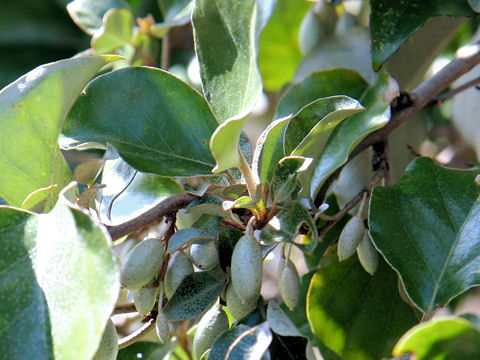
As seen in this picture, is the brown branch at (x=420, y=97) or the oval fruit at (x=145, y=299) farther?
the brown branch at (x=420, y=97)

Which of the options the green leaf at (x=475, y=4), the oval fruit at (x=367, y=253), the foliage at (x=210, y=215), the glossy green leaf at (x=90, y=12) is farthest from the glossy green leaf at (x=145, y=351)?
the glossy green leaf at (x=90, y=12)

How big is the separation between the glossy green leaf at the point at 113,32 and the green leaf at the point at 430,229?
18.5 inches

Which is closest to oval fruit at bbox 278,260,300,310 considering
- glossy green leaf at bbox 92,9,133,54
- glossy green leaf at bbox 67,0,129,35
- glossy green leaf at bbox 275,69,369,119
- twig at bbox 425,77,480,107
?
glossy green leaf at bbox 275,69,369,119

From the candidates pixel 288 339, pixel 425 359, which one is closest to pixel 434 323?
pixel 425 359

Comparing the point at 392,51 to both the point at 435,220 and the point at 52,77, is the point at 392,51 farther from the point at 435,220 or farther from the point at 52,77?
the point at 52,77

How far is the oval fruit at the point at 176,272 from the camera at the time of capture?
0.48 metres

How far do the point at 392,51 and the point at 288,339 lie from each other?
1.06 ft

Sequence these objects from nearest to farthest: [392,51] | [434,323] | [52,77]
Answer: [434,323] < [52,77] < [392,51]

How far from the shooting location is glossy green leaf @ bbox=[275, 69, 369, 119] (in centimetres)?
67

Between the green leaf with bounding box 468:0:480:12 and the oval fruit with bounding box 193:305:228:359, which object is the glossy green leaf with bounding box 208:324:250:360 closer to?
the oval fruit with bounding box 193:305:228:359

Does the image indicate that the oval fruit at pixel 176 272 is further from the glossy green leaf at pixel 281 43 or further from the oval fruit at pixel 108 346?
the glossy green leaf at pixel 281 43

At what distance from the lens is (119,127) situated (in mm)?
496

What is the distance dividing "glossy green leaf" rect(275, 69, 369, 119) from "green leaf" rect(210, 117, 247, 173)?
Result: 0.24 m

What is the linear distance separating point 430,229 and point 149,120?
0.84ft
